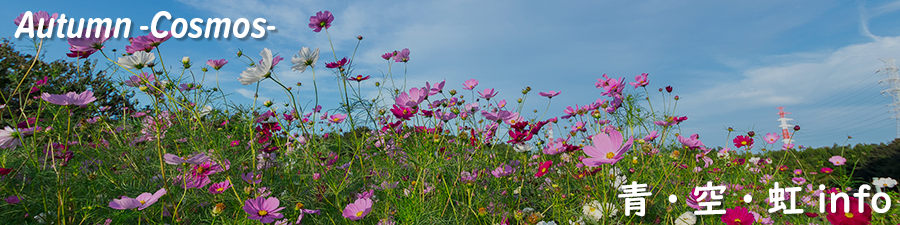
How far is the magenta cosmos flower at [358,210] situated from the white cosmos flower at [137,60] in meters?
0.77

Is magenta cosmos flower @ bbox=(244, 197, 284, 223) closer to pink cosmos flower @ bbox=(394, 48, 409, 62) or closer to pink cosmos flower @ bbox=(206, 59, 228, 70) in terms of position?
pink cosmos flower @ bbox=(206, 59, 228, 70)

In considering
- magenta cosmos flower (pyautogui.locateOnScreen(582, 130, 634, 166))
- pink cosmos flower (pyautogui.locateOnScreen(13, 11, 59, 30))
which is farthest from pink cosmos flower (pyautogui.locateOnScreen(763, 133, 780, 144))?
pink cosmos flower (pyautogui.locateOnScreen(13, 11, 59, 30))

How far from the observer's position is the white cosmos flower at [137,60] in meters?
1.34

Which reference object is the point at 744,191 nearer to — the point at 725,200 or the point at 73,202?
the point at 725,200

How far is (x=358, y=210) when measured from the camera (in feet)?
→ 4.17

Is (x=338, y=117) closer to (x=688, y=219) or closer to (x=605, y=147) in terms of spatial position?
(x=605, y=147)

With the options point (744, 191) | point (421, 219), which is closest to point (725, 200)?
point (744, 191)

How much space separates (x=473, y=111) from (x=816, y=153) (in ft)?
13.2

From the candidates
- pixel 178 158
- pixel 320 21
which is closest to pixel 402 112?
pixel 320 21

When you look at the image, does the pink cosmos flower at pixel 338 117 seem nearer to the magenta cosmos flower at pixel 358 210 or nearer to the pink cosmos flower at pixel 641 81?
the magenta cosmos flower at pixel 358 210

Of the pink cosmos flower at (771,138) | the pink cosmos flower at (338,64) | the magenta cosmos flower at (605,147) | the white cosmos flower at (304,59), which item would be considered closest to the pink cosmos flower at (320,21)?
the pink cosmos flower at (338,64)

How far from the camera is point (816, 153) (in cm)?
425

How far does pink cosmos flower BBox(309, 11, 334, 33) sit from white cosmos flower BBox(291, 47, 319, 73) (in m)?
0.27

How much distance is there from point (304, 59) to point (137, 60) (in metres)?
0.48
